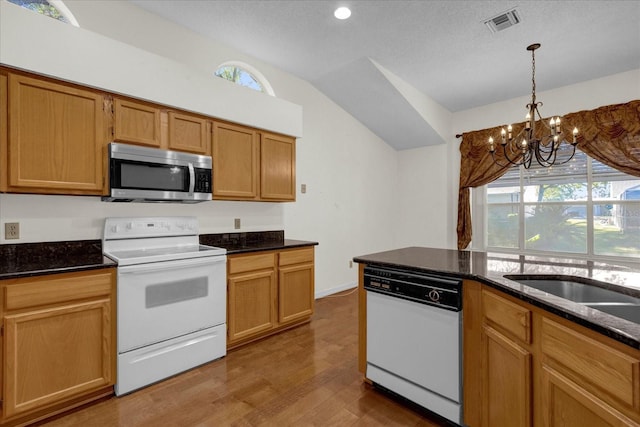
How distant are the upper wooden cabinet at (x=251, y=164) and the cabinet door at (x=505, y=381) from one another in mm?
2390

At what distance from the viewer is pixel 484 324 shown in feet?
5.28

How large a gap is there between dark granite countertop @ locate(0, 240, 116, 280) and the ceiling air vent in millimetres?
3672

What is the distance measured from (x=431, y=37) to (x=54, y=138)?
3.32 m

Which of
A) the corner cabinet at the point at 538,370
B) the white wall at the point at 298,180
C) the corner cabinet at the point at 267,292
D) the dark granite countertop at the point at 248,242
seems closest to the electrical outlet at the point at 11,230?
the white wall at the point at 298,180

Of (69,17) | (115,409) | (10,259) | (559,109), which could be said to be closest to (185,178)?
(10,259)

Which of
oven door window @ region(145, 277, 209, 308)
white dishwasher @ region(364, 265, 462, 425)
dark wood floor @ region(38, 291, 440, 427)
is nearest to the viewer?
white dishwasher @ region(364, 265, 462, 425)

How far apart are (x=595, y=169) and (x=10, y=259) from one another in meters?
5.97

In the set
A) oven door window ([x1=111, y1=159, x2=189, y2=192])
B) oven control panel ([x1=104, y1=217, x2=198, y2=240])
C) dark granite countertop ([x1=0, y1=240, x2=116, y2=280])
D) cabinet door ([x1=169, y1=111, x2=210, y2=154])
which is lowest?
dark granite countertop ([x1=0, y1=240, x2=116, y2=280])

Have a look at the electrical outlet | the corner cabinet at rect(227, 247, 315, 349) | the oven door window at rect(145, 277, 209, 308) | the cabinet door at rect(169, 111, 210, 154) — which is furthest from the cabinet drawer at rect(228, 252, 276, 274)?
the electrical outlet

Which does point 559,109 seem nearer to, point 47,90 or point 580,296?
point 580,296

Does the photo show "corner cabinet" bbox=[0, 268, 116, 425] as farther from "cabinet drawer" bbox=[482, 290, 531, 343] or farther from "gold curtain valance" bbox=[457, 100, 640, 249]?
"gold curtain valance" bbox=[457, 100, 640, 249]

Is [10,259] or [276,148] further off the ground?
[276,148]

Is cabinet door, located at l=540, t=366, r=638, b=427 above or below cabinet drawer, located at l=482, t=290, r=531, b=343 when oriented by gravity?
below

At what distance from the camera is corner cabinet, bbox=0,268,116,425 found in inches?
67.3
